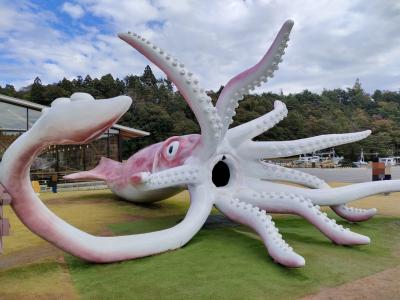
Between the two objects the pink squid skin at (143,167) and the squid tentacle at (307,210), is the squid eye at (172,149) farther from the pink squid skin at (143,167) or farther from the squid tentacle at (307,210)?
the squid tentacle at (307,210)

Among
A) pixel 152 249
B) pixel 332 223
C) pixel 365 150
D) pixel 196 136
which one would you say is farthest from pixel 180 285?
pixel 365 150

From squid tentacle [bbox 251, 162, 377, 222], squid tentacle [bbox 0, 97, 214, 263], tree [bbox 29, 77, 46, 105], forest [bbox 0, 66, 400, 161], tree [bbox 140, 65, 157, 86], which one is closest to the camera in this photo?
squid tentacle [bbox 0, 97, 214, 263]

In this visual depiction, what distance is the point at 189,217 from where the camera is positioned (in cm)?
537

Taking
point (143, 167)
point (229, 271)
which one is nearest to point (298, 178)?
point (229, 271)

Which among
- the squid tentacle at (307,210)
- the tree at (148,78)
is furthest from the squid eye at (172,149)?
the tree at (148,78)

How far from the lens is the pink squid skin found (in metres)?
6.41

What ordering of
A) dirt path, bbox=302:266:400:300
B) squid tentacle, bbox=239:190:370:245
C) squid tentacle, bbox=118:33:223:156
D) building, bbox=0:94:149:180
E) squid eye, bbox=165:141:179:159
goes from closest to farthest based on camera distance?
dirt path, bbox=302:266:400:300 < squid tentacle, bbox=239:190:370:245 < squid tentacle, bbox=118:33:223:156 < squid eye, bbox=165:141:179:159 < building, bbox=0:94:149:180

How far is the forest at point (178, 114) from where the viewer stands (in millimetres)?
39375

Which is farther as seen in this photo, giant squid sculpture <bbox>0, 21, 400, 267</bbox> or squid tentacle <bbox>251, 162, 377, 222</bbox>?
→ squid tentacle <bbox>251, 162, 377, 222</bbox>

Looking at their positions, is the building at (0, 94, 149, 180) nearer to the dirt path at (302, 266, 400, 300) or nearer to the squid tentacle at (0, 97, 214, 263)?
the squid tentacle at (0, 97, 214, 263)

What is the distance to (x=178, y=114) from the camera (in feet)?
142

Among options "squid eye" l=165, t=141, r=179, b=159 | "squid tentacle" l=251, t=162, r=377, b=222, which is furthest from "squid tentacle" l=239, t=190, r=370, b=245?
"squid eye" l=165, t=141, r=179, b=159

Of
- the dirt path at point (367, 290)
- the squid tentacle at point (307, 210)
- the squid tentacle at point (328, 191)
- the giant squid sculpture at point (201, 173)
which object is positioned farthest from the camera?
the squid tentacle at point (328, 191)

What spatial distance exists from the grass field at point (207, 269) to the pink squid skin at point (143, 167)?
1.25 meters
